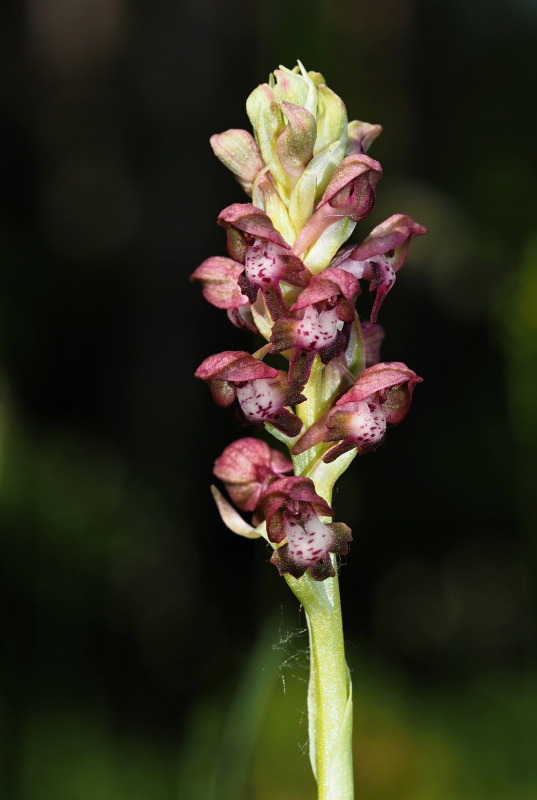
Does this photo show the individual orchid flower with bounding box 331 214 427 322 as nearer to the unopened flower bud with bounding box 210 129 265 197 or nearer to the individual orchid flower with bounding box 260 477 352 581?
the unopened flower bud with bounding box 210 129 265 197

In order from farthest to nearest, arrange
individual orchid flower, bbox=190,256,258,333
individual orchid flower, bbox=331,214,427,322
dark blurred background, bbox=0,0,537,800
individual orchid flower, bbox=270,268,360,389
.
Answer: dark blurred background, bbox=0,0,537,800 < individual orchid flower, bbox=190,256,258,333 < individual orchid flower, bbox=331,214,427,322 < individual orchid flower, bbox=270,268,360,389

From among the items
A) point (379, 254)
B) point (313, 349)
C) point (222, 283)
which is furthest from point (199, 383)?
point (313, 349)

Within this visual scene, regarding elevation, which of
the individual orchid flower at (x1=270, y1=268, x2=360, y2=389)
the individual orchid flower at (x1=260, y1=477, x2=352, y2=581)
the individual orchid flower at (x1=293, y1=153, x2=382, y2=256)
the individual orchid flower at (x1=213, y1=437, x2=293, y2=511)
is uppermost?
the individual orchid flower at (x1=293, y1=153, x2=382, y2=256)

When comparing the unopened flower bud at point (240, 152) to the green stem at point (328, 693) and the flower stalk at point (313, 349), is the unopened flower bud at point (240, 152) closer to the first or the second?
the flower stalk at point (313, 349)

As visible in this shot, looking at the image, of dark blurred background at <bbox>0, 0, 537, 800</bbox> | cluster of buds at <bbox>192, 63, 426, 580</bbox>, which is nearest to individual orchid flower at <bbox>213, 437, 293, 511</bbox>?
cluster of buds at <bbox>192, 63, 426, 580</bbox>

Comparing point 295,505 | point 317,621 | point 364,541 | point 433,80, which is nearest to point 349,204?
point 295,505

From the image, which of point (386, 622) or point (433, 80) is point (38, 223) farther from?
point (386, 622)

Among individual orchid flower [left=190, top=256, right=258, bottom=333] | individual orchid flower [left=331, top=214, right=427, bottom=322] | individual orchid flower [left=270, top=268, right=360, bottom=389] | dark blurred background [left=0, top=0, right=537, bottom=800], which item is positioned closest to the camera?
individual orchid flower [left=270, top=268, right=360, bottom=389]
